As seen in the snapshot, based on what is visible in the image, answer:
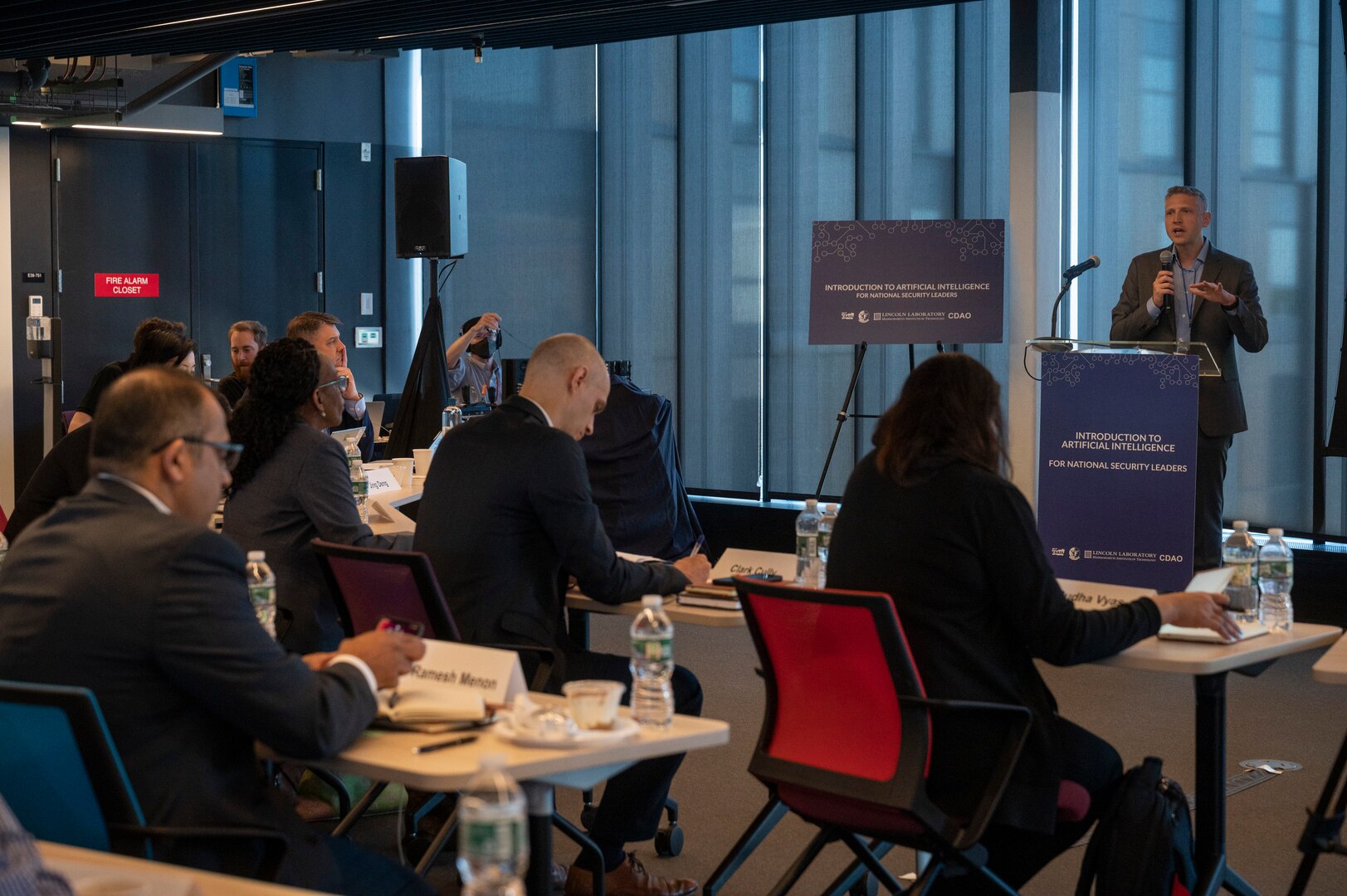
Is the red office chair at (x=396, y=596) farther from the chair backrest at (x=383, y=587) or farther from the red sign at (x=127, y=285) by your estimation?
the red sign at (x=127, y=285)

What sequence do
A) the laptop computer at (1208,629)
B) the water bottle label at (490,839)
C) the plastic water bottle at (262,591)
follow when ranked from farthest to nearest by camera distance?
the plastic water bottle at (262,591) < the laptop computer at (1208,629) < the water bottle label at (490,839)

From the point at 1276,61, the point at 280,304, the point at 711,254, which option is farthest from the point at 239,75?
the point at 1276,61

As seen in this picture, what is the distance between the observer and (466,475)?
3.53 m

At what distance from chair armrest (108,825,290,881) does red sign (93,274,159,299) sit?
26.8ft

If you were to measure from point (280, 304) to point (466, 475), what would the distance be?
7.01m

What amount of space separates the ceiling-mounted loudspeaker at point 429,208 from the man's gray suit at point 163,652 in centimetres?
669

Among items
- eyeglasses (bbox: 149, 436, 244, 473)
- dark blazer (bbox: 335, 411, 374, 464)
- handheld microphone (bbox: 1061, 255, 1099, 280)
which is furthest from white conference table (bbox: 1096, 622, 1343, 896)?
dark blazer (bbox: 335, 411, 374, 464)

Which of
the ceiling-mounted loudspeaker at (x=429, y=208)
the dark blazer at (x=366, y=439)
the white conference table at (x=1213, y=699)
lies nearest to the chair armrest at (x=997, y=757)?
the white conference table at (x=1213, y=699)

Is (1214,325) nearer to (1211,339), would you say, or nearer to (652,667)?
(1211,339)

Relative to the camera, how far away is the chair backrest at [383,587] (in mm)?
3148

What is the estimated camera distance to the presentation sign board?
7059 mm

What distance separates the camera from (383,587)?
10.8 ft

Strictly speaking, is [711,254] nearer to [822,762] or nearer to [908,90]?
[908,90]

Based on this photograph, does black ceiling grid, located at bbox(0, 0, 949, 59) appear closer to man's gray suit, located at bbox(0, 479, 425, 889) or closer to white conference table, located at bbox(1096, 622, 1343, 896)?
white conference table, located at bbox(1096, 622, 1343, 896)
